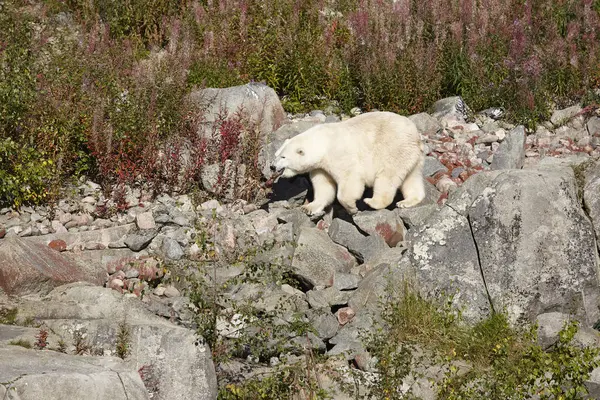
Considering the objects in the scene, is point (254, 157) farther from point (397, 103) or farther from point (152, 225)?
point (397, 103)

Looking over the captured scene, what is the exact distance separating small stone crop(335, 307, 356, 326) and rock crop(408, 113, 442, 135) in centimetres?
419

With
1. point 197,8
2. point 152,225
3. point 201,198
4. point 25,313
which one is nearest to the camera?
point 25,313

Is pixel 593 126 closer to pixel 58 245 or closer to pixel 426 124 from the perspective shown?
pixel 426 124

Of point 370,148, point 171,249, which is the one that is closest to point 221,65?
point 370,148

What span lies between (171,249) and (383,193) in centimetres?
240

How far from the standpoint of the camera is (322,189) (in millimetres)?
9719

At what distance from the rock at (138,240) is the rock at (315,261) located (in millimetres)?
1661

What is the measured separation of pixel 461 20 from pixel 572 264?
5.77 m

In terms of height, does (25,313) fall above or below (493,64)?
above

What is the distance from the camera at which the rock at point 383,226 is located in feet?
29.4

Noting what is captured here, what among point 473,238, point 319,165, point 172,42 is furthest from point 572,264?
point 172,42

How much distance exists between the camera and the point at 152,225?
9352 mm

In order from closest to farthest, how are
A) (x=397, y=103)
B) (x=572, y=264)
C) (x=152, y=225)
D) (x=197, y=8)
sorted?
1. (x=572, y=264)
2. (x=152, y=225)
3. (x=397, y=103)
4. (x=197, y=8)

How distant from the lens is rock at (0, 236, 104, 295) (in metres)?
7.52
